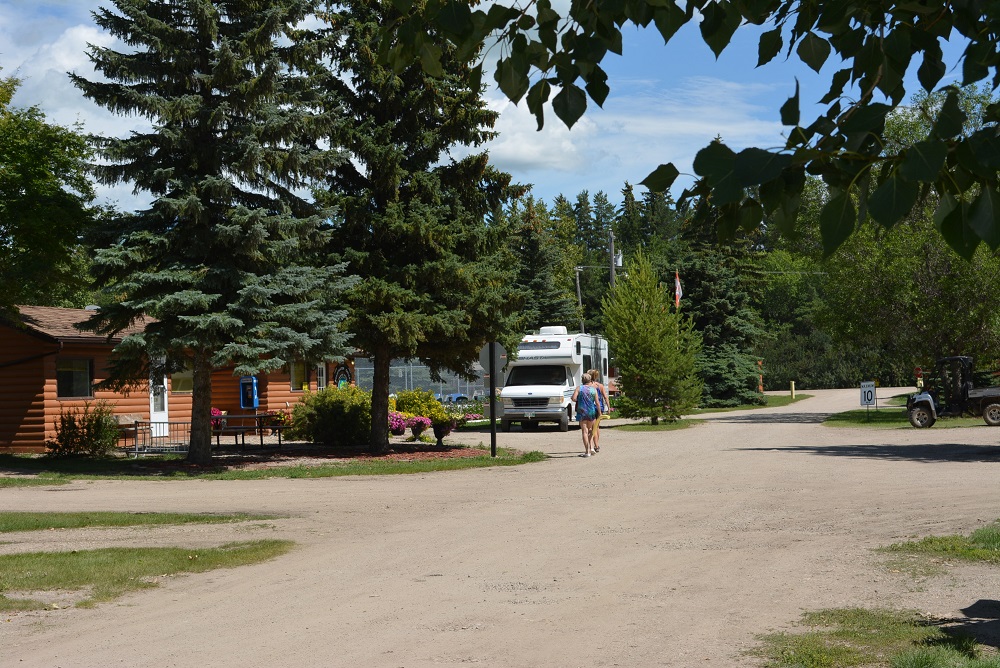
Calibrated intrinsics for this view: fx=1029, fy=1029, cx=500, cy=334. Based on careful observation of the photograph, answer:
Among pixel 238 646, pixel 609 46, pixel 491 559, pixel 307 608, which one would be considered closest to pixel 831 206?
pixel 609 46

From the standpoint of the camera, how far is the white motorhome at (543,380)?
34.2 meters

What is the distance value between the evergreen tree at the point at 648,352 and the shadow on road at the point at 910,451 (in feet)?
37.9

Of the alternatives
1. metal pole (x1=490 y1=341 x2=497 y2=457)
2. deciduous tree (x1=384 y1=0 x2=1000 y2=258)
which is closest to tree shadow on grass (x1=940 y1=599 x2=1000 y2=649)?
deciduous tree (x1=384 y1=0 x2=1000 y2=258)

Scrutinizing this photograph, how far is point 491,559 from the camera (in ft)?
31.7

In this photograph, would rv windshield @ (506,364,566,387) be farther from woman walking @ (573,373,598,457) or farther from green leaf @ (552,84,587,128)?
green leaf @ (552,84,587,128)

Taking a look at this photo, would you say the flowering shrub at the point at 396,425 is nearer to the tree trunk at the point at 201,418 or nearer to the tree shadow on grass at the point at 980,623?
the tree trunk at the point at 201,418

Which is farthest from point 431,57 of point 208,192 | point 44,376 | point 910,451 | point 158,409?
point 158,409

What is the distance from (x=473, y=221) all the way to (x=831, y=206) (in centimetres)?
2246

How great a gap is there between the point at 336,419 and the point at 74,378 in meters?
7.44

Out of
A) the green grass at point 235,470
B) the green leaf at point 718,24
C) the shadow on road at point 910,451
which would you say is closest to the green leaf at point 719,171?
the green leaf at point 718,24

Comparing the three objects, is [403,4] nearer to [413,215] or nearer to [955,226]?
[955,226]

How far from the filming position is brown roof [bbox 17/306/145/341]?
27.2 meters

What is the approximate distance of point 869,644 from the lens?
6094 mm

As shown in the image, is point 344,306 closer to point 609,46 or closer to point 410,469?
point 410,469
